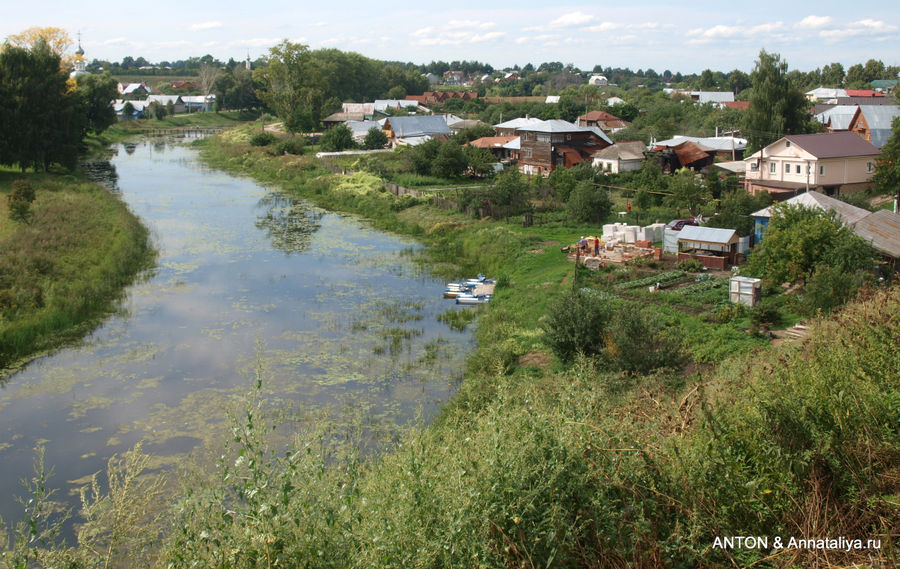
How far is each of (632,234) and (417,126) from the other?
1196 inches

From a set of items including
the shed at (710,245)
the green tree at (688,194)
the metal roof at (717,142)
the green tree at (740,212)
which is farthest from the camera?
the metal roof at (717,142)

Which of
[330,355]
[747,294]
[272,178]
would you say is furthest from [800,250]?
[272,178]

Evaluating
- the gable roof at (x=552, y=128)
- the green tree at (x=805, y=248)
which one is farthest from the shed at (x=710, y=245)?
the gable roof at (x=552, y=128)

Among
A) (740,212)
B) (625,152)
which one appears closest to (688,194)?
(740,212)

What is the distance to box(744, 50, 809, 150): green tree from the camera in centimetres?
3216

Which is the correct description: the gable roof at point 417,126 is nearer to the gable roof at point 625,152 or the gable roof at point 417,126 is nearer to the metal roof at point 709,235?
the gable roof at point 625,152

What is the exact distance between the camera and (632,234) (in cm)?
2025

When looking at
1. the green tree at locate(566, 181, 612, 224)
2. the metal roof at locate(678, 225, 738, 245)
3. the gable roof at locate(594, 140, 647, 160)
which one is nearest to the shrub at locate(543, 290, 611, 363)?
the metal roof at locate(678, 225, 738, 245)

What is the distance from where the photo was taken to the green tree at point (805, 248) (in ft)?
45.8

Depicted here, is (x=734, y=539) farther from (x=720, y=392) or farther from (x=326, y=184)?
(x=326, y=184)

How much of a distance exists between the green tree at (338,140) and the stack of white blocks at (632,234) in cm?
2818

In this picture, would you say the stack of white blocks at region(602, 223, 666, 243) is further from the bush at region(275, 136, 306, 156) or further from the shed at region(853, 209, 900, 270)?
the bush at region(275, 136, 306, 156)

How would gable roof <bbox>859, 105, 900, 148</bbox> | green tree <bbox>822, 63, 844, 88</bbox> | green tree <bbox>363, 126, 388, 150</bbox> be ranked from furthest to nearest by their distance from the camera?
green tree <bbox>822, 63, 844, 88</bbox>, green tree <bbox>363, 126, 388, 150</bbox>, gable roof <bbox>859, 105, 900, 148</bbox>

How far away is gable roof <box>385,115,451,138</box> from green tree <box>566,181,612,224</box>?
24705mm
